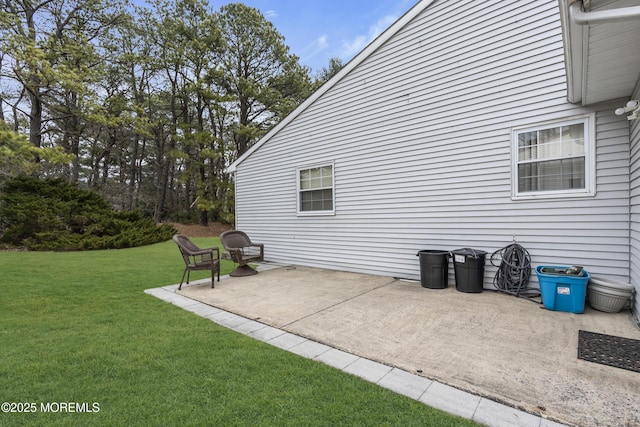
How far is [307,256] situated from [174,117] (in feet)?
60.0

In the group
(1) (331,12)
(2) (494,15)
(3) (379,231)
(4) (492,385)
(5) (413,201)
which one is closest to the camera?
(4) (492,385)

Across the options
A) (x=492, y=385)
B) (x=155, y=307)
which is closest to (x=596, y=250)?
(x=492, y=385)

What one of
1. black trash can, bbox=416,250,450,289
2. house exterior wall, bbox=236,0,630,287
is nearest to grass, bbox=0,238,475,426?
black trash can, bbox=416,250,450,289

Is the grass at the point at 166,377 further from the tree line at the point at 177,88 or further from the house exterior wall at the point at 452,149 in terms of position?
the tree line at the point at 177,88

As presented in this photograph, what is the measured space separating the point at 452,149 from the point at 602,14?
3.34m

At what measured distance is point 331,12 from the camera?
1084 centimetres

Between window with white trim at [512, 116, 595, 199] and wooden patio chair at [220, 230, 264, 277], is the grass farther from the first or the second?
window with white trim at [512, 116, 595, 199]

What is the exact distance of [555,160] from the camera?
4.33 metres

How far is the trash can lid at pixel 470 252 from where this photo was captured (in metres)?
4.66

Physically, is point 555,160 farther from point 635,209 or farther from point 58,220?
point 58,220

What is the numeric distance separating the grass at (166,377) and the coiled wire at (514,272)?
337cm

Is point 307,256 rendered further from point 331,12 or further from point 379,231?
point 331,12

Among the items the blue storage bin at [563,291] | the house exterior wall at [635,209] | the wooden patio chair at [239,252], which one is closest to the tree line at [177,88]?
the wooden patio chair at [239,252]

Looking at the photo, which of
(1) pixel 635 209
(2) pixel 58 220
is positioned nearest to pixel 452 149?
(1) pixel 635 209
